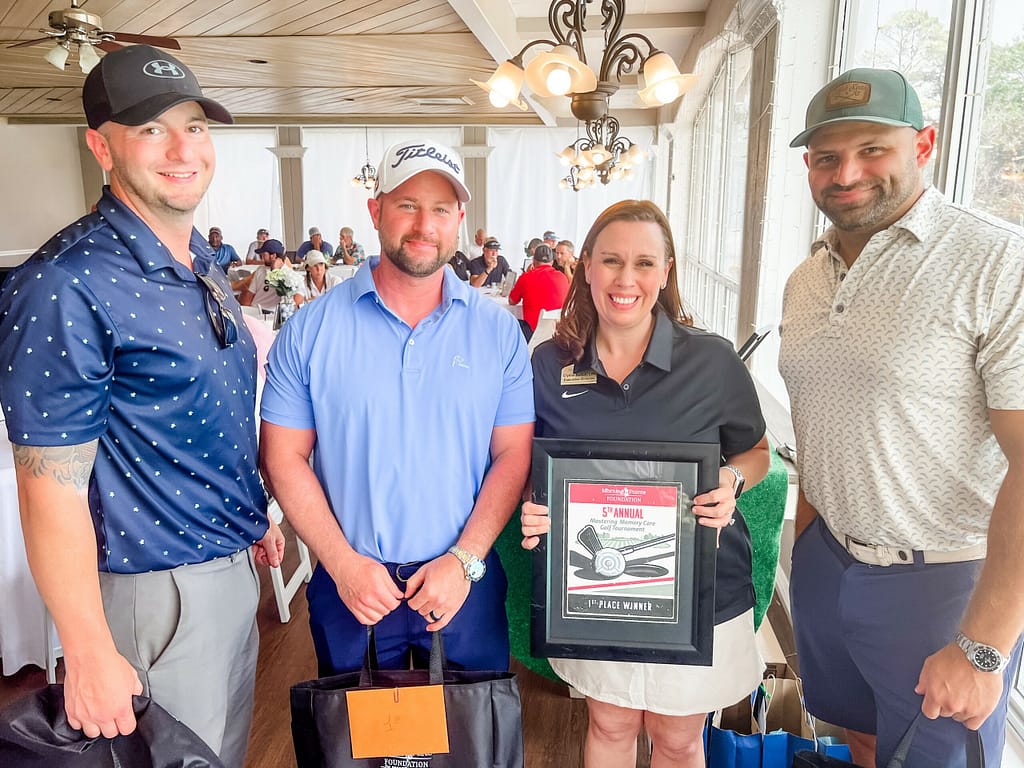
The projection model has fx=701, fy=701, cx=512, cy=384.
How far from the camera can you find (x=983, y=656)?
122 centimetres

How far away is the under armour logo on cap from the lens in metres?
1.30

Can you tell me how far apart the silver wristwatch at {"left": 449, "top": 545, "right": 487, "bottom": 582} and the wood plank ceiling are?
15.2 feet

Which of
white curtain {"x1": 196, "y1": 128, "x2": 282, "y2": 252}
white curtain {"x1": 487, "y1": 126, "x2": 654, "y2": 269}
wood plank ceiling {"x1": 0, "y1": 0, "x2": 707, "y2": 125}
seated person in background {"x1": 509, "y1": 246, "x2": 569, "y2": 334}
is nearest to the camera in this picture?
wood plank ceiling {"x1": 0, "y1": 0, "x2": 707, "y2": 125}

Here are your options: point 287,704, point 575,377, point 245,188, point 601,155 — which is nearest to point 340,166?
point 245,188

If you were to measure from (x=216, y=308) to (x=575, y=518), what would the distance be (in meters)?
0.84

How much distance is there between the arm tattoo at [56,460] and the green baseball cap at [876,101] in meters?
1.56

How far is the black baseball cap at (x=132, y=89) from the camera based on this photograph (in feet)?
4.18

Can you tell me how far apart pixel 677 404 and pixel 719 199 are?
24.1ft

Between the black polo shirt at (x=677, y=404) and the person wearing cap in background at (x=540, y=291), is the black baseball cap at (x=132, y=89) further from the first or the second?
the person wearing cap in background at (x=540, y=291)

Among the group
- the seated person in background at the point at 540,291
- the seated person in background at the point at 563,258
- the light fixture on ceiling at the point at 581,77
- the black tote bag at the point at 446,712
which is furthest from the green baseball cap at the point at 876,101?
the seated person in background at the point at 563,258

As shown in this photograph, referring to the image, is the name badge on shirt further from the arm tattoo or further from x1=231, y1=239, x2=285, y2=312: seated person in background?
x1=231, y1=239, x2=285, y2=312: seated person in background

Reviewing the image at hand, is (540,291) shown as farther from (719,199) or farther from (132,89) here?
(132,89)

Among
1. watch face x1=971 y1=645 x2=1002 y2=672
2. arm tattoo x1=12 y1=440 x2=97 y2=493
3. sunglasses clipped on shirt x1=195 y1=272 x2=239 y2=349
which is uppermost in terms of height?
sunglasses clipped on shirt x1=195 y1=272 x2=239 y2=349

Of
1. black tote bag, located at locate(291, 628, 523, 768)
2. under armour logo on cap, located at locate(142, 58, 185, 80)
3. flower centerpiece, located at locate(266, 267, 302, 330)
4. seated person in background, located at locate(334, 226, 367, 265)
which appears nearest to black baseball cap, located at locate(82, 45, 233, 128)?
under armour logo on cap, located at locate(142, 58, 185, 80)
